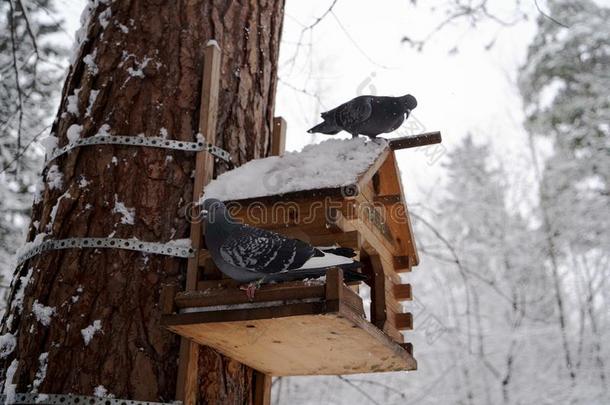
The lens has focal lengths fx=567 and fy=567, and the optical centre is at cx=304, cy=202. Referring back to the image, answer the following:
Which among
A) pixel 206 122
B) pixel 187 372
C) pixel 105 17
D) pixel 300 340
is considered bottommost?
pixel 187 372

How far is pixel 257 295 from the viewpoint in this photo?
1.60 metres

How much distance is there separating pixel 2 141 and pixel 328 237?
15.9 feet

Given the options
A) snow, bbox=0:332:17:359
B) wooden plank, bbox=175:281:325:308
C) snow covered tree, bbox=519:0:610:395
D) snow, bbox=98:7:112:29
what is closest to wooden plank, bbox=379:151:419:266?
wooden plank, bbox=175:281:325:308

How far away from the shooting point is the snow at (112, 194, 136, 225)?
2.03 meters

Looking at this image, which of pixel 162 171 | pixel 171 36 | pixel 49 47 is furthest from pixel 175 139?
pixel 49 47

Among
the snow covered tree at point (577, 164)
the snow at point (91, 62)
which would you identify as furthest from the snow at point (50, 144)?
the snow covered tree at point (577, 164)

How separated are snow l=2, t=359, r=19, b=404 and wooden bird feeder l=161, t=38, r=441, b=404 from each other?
54 cm

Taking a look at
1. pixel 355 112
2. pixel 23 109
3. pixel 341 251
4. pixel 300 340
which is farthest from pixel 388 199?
pixel 23 109

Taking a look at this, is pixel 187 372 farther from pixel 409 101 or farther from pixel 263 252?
pixel 409 101

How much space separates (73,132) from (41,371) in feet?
2.98

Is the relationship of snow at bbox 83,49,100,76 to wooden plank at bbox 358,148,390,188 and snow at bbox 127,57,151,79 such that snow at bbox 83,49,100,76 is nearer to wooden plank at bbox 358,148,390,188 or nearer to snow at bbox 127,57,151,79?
snow at bbox 127,57,151,79

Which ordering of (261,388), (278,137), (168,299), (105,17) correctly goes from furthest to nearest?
(278,137)
(105,17)
(261,388)
(168,299)

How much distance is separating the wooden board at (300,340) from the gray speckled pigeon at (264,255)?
0.47 feet

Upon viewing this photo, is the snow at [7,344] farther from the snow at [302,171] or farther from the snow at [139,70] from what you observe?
the snow at [139,70]
